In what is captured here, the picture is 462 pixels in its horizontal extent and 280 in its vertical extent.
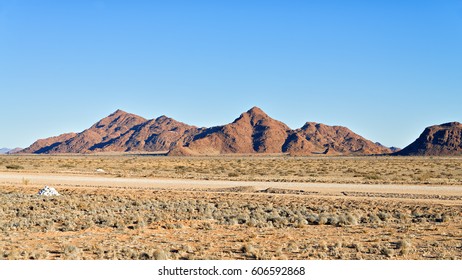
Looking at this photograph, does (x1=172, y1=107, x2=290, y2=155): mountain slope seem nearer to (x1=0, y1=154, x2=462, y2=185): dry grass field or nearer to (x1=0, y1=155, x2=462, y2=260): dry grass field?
(x1=0, y1=154, x2=462, y2=185): dry grass field

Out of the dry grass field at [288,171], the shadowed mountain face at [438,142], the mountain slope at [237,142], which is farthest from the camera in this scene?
the mountain slope at [237,142]

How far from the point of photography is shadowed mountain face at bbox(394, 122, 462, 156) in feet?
472

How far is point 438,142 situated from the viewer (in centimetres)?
14900

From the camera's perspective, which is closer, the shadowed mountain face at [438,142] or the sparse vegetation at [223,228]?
the sparse vegetation at [223,228]

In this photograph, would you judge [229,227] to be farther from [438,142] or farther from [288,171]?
[438,142]

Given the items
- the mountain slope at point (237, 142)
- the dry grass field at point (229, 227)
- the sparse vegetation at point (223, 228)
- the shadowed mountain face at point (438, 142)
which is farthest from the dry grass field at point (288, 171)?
the mountain slope at point (237, 142)

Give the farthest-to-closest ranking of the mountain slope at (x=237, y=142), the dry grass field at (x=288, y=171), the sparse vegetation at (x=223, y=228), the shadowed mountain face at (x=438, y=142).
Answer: the mountain slope at (x=237, y=142) < the shadowed mountain face at (x=438, y=142) < the dry grass field at (x=288, y=171) < the sparse vegetation at (x=223, y=228)

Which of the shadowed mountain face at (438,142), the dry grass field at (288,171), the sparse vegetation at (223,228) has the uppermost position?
the shadowed mountain face at (438,142)

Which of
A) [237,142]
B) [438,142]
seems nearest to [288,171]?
[438,142]

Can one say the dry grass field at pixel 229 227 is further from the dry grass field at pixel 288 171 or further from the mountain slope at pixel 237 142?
the mountain slope at pixel 237 142

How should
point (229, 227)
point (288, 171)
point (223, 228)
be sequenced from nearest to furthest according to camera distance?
point (223, 228), point (229, 227), point (288, 171)

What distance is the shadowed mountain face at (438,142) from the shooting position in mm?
143875
